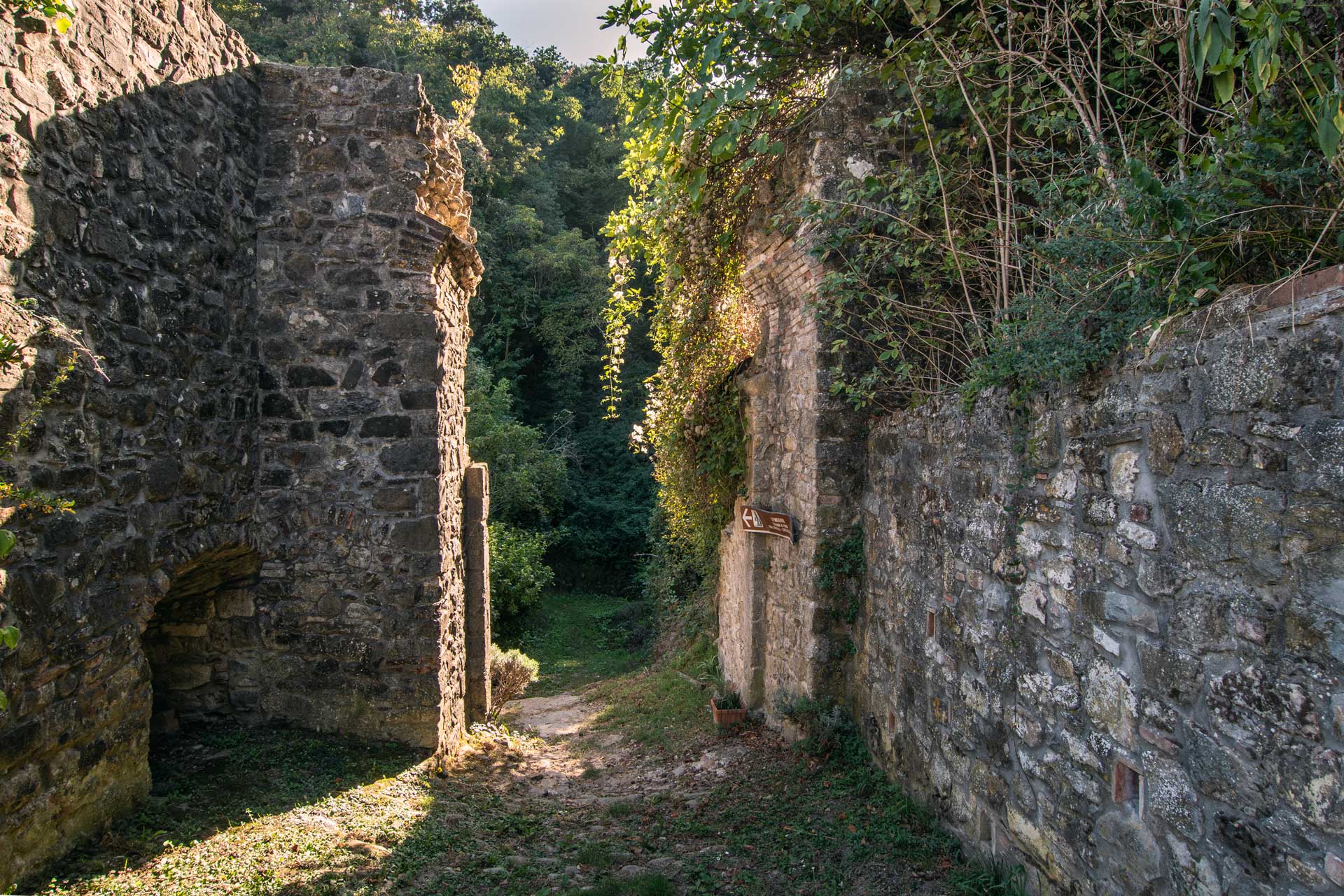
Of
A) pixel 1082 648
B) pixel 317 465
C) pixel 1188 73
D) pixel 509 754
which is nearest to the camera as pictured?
pixel 1082 648

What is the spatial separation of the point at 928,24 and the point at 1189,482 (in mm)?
3576

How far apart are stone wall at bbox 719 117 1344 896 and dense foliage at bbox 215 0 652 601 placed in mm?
13435

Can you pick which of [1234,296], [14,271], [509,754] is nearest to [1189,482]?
[1234,296]

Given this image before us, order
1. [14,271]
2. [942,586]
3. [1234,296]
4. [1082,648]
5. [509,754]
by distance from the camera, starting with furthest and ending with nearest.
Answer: [509,754] < [942,586] < [14,271] < [1082,648] < [1234,296]

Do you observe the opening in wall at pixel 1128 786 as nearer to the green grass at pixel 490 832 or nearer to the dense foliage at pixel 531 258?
the green grass at pixel 490 832

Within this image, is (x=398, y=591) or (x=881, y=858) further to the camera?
(x=398, y=591)

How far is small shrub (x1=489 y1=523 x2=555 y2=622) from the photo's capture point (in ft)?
43.1

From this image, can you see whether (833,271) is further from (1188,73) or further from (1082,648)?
(1082,648)

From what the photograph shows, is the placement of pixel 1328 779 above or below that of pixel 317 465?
below

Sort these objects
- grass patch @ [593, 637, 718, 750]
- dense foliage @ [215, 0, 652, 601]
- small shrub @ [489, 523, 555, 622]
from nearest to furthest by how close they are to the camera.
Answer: grass patch @ [593, 637, 718, 750], small shrub @ [489, 523, 555, 622], dense foliage @ [215, 0, 652, 601]

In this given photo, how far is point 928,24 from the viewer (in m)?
4.74

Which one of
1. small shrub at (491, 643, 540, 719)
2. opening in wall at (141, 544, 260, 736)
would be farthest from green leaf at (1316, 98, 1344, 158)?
small shrub at (491, 643, 540, 719)

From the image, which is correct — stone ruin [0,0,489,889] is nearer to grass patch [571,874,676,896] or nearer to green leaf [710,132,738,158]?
green leaf [710,132,738,158]

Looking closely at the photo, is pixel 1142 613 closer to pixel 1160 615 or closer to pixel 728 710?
pixel 1160 615
